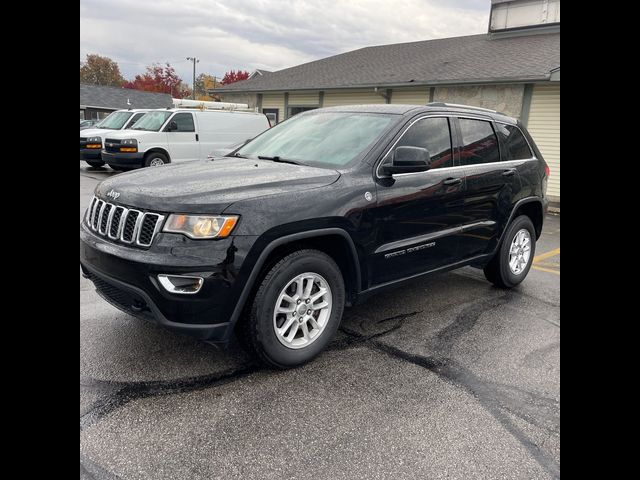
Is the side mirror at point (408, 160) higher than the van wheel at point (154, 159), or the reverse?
the van wheel at point (154, 159)

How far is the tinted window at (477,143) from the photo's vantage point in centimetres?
455

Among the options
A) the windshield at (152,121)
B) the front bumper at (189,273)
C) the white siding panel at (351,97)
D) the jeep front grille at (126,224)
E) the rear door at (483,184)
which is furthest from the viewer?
the white siding panel at (351,97)

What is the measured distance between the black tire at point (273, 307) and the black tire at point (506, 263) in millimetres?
2436

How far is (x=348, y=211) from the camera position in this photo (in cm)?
346

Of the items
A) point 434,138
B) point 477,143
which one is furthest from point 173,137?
point 434,138

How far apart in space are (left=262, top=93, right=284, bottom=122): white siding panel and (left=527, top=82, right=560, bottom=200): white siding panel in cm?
1038

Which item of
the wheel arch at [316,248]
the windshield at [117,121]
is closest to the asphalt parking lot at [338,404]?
the wheel arch at [316,248]

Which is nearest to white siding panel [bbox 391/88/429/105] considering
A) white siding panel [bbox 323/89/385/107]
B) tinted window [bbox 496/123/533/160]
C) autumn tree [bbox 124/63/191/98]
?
white siding panel [bbox 323/89/385/107]

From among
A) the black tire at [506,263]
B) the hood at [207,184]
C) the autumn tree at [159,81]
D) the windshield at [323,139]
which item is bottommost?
the black tire at [506,263]

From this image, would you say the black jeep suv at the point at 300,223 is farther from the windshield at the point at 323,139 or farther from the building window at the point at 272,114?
the building window at the point at 272,114

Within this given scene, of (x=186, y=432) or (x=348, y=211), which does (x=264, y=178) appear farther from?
(x=186, y=432)

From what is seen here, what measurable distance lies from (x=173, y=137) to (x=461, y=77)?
8.41 meters

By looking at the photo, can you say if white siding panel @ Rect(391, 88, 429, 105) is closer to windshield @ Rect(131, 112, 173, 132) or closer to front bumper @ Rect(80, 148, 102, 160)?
windshield @ Rect(131, 112, 173, 132)
